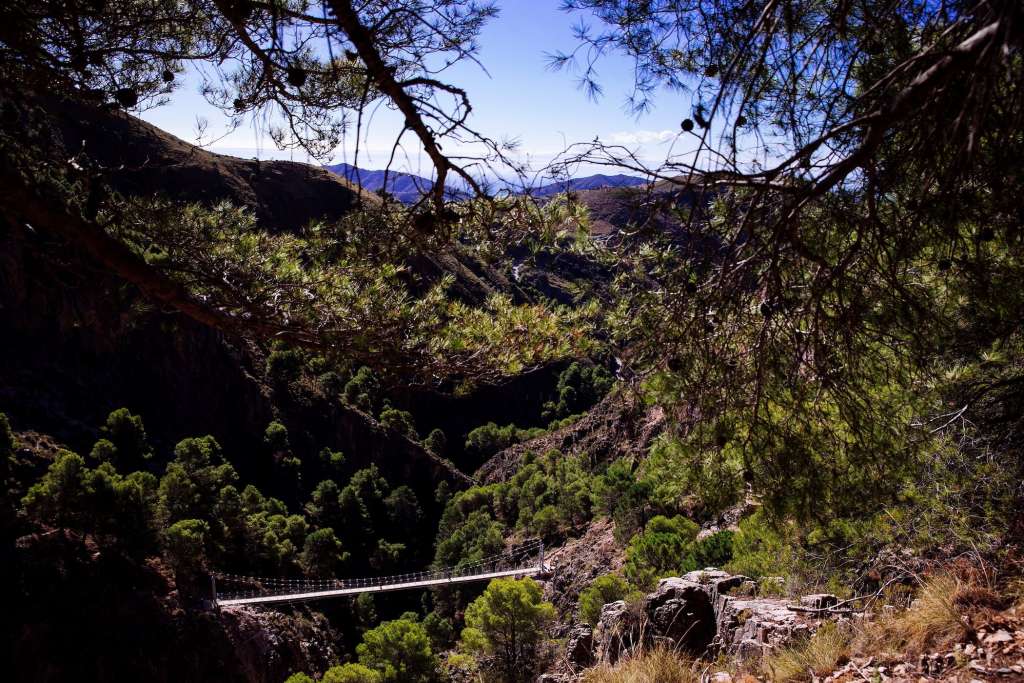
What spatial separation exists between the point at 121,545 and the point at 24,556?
122 inches

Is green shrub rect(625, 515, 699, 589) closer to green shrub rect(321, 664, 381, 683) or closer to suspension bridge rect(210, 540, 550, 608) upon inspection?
green shrub rect(321, 664, 381, 683)

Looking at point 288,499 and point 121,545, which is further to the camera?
point 288,499

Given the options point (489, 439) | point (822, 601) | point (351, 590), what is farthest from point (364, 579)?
point (822, 601)

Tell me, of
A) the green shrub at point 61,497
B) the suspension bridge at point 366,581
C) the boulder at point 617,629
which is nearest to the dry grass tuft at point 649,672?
the boulder at point 617,629

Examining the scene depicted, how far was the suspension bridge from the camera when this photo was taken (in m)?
27.4

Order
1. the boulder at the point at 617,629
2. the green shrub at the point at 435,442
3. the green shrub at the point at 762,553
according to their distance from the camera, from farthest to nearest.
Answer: the green shrub at the point at 435,442, the green shrub at the point at 762,553, the boulder at the point at 617,629

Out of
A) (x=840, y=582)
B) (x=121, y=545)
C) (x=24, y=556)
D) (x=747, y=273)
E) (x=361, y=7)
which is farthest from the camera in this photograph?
(x=121, y=545)

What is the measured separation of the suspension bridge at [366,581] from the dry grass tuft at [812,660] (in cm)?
2594

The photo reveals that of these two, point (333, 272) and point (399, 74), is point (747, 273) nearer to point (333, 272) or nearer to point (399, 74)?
point (399, 74)

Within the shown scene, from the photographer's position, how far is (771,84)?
2543 millimetres

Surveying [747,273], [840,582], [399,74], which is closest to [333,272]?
[399,74]

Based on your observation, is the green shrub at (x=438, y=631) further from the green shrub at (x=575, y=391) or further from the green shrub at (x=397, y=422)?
the green shrub at (x=575, y=391)

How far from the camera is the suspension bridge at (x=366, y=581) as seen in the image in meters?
27.4

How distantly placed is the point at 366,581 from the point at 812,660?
36204 millimetres
